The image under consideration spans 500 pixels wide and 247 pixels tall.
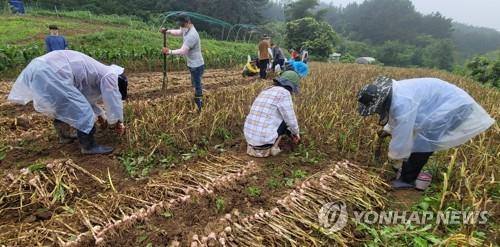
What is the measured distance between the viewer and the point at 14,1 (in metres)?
20.2

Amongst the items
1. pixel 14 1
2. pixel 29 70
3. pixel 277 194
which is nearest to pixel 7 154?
pixel 29 70

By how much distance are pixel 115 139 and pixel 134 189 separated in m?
1.47

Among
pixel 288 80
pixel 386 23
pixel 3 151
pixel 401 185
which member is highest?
pixel 386 23

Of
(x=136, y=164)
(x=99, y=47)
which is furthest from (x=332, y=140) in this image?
(x=99, y=47)

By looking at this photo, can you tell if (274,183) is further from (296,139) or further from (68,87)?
(68,87)

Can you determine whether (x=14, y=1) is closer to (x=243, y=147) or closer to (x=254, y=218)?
(x=243, y=147)

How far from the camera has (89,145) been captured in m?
3.98

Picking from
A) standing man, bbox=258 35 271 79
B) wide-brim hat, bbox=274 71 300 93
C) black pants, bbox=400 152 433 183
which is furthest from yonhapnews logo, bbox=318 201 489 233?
standing man, bbox=258 35 271 79

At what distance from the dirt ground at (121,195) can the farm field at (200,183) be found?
0.01 m

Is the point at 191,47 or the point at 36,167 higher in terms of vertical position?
the point at 191,47

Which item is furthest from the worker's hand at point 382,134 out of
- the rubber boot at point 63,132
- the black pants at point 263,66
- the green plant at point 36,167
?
the black pants at point 263,66

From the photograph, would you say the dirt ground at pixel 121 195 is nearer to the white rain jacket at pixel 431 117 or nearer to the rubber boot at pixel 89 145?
the rubber boot at pixel 89 145

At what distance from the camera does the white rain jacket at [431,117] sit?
11.1 ft

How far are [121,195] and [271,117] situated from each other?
189cm
